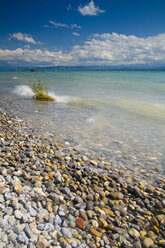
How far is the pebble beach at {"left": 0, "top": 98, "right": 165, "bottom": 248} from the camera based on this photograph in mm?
2631

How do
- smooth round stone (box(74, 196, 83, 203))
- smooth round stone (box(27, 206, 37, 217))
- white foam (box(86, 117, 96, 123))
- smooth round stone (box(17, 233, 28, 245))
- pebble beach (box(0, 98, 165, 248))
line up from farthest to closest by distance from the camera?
white foam (box(86, 117, 96, 123)), smooth round stone (box(74, 196, 83, 203)), smooth round stone (box(27, 206, 37, 217)), pebble beach (box(0, 98, 165, 248)), smooth round stone (box(17, 233, 28, 245))

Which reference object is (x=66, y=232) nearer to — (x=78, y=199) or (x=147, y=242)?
(x=78, y=199)

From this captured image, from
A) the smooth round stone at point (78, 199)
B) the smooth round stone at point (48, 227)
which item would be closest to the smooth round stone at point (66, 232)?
the smooth round stone at point (48, 227)

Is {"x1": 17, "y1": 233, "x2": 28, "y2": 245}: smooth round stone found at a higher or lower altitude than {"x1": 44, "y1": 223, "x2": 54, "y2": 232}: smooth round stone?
higher

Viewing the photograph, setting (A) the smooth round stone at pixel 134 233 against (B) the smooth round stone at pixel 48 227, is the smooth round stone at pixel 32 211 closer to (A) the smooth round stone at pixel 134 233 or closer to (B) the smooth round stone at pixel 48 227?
(B) the smooth round stone at pixel 48 227

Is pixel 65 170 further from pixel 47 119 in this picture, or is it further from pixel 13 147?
pixel 47 119

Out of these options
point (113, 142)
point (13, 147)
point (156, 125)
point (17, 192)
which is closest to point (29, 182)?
point (17, 192)

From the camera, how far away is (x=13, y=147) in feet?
17.0

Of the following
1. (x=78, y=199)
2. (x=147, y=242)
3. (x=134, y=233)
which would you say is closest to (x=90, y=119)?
(x=78, y=199)

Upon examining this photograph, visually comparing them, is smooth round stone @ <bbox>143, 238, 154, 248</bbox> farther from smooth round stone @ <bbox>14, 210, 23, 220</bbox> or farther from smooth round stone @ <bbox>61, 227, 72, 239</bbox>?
smooth round stone @ <bbox>14, 210, 23, 220</bbox>

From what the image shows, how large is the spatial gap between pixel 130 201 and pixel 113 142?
3214mm

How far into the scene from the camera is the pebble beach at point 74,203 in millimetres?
2631

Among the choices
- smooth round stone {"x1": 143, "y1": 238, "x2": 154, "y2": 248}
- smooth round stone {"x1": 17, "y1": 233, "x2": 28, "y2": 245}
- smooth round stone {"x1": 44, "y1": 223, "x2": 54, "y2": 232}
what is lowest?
smooth round stone {"x1": 143, "y1": 238, "x2": 154, "y2": 248}

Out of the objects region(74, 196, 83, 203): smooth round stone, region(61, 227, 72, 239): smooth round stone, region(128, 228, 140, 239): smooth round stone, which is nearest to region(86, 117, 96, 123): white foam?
region(74, 196, 83, 203): smooth round stone
